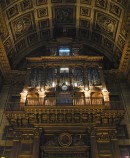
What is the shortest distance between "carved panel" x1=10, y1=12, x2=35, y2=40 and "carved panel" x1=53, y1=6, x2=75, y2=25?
2524 mm

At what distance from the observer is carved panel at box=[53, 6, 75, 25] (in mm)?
27944

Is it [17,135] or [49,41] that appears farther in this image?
[49,41]

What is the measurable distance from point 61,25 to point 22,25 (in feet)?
14.0

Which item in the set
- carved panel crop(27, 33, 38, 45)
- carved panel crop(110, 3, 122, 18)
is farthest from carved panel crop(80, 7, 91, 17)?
carved panel crop(27, 33, 38, 45)

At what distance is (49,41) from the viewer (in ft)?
95.7

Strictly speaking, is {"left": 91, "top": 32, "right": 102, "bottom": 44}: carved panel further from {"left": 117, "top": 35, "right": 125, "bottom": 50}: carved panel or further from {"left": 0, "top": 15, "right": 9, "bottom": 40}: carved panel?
{"left": 0, "top": 15, "right": 9, "bottom": 40}: carved panel

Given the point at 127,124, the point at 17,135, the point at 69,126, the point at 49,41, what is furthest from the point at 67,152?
the point at 49,41

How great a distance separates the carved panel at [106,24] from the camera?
26.9 meters

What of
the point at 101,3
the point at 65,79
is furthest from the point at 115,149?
the point at 101,3

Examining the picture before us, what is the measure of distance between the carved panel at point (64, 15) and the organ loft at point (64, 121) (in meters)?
8.13

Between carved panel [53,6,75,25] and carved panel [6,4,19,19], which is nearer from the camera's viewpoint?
carved panel [6,4,19,19]

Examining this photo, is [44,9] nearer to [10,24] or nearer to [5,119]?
[10,24]

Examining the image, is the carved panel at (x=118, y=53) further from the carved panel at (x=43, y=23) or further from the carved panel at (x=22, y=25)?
the carved panel at (x=22, y=25)

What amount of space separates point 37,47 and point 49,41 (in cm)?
184
